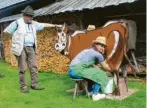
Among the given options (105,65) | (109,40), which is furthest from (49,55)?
(105,65)

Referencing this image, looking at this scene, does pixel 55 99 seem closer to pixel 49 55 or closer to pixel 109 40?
pixel 109 40

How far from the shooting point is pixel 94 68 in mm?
8148

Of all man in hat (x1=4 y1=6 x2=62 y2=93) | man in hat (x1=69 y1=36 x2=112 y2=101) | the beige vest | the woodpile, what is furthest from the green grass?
the woodpile

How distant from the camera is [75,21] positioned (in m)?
13.1

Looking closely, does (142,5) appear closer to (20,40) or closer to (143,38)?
(143,38)

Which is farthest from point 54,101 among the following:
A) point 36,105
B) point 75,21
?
point 75,21

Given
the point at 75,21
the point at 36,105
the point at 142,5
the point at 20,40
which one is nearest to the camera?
the point at 36,105

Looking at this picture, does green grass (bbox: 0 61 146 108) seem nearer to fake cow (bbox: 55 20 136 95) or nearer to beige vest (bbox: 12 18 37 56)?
fake cow (bbox: 55 20 136 95)

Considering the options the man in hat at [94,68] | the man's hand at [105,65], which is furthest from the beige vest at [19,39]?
the man's hand at [105,65]

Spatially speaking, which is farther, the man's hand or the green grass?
the man's hand

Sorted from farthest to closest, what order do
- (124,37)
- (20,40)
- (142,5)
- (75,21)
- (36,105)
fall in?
(75,21), (142,5), (20,40), (124,37), (36,105)

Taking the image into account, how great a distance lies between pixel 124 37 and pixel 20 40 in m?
2.64

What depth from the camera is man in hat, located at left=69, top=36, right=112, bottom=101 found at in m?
7.99

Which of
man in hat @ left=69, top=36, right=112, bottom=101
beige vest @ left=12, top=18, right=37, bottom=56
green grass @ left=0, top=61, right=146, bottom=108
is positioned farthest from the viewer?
beige vest @ left=12, top=18, right=37, bottom=56
